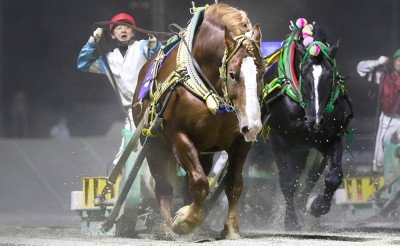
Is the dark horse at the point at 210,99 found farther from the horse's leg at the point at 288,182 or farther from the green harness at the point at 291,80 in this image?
the horse's leg at the point at 288,182

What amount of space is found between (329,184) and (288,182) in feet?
2.38

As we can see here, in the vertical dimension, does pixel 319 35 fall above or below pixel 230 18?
below

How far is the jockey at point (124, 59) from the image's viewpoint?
9703 mm

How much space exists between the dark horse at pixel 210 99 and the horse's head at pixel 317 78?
1.14m

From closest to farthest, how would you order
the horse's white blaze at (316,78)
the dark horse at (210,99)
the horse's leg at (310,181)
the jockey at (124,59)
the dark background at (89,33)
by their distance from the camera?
1. the dark horse at (210,99)
2. the horse's white blaze at (316,78)
3. the jockey at (124,59)
4. the horse's leg at (310,181)
5. the dark background at (89,33)

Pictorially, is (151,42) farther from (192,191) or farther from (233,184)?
(192,191)

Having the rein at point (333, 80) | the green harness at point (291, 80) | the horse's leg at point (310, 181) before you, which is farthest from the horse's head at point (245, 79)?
the horse's leg at point (310, 181)

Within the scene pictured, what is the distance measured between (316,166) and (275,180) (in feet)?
2.20


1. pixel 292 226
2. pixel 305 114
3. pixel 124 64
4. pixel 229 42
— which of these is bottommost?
pixel 292 226

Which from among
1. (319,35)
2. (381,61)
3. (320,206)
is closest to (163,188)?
(320,206)

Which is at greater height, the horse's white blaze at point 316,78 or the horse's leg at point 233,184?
the horse's white blaze at point 316,78

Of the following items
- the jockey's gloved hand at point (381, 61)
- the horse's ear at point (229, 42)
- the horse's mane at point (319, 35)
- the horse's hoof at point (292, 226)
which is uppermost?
the horse's ear at point (229, 42)

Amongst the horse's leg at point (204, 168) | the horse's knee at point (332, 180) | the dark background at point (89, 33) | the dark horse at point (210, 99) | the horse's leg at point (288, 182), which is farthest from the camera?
the dark background at point (89, 33)

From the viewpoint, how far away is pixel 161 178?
28.6 ft
